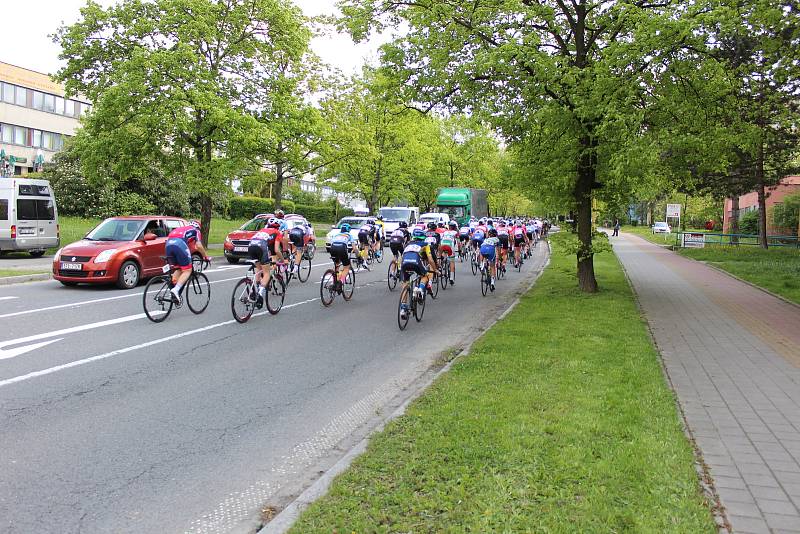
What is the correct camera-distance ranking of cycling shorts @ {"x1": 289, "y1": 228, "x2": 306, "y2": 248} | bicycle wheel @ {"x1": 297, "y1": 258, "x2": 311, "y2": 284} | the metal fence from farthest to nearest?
the metal fence, bicycle wheel @ {"x1": 297, "y1": 258, "x2": 311, "y2": 284}, cycling shorts @ {"x1": 289, "y1": 228, "x2": 306, "y2": 248}

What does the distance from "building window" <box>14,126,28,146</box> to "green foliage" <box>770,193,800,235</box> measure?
2265 inches

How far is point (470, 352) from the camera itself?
25.2 ft

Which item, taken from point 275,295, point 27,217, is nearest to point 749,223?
point 275,295

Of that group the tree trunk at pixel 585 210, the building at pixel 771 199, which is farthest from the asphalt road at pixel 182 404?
the building at pixel 771 199

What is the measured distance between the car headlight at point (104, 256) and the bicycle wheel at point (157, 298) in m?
4.14

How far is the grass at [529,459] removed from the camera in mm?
3379

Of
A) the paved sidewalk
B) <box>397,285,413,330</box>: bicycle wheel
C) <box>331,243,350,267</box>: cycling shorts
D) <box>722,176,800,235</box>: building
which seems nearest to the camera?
the paved sidewalk

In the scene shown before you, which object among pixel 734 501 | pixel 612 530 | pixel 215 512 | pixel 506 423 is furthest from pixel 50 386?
pixel 734 501

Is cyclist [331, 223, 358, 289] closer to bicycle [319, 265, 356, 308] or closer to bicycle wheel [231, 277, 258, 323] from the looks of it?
bicycle [319, 265, 356, 308]

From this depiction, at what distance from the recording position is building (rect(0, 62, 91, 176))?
49344 mm

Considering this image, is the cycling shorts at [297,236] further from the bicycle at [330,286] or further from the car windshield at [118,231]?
the car windshield at [118,231]

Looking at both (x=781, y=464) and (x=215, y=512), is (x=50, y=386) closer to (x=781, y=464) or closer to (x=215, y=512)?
(x=215, y=512)

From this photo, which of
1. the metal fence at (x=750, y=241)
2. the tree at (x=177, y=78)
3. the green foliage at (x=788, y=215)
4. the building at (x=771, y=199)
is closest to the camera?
the tree at (x=177, y=78)

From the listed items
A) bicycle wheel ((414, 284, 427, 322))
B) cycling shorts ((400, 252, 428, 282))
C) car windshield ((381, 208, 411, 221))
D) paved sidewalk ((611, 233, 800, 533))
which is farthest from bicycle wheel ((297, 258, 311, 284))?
car windshield ((381, 208, 411, 221))
